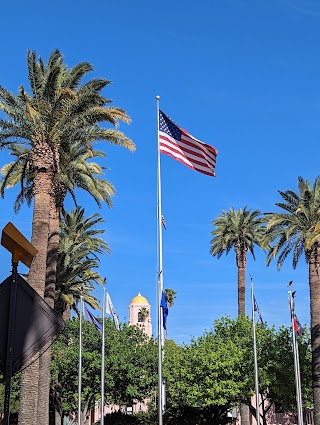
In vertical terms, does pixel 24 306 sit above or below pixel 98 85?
below

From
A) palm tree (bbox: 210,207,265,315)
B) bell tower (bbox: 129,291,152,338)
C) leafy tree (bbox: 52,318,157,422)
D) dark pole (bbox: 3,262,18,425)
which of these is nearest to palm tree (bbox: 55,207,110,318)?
leafy tree (bbox: 52,318,157,422)

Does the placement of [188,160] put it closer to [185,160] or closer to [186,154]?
[185,160]

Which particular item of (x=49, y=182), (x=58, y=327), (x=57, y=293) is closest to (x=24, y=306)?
(x=58, y=327)

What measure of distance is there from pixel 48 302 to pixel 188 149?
8.53 m

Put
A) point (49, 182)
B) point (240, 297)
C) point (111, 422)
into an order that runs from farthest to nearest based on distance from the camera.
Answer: point (240, 297), point (111, 422), point (49, 182)

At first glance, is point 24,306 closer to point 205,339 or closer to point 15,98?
point 15,98

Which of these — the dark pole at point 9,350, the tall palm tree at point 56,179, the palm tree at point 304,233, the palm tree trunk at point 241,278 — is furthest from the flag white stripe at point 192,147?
the palm tree trunk at point 241,278

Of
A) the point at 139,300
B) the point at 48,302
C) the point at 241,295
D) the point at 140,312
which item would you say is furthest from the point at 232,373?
the point at 139,300

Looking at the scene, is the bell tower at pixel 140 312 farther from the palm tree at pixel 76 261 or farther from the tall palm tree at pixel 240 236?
the palm tree at pixel 76 261

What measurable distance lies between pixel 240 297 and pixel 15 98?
35.3m

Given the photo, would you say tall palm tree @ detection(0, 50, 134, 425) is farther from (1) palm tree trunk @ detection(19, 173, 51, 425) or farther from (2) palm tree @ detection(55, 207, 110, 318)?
(2) palm tree @ detection(55, 207, 110, 318)

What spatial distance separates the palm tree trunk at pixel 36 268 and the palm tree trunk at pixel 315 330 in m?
17.5

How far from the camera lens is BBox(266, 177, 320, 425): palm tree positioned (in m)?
35.1

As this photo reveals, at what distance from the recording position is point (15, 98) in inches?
1002
